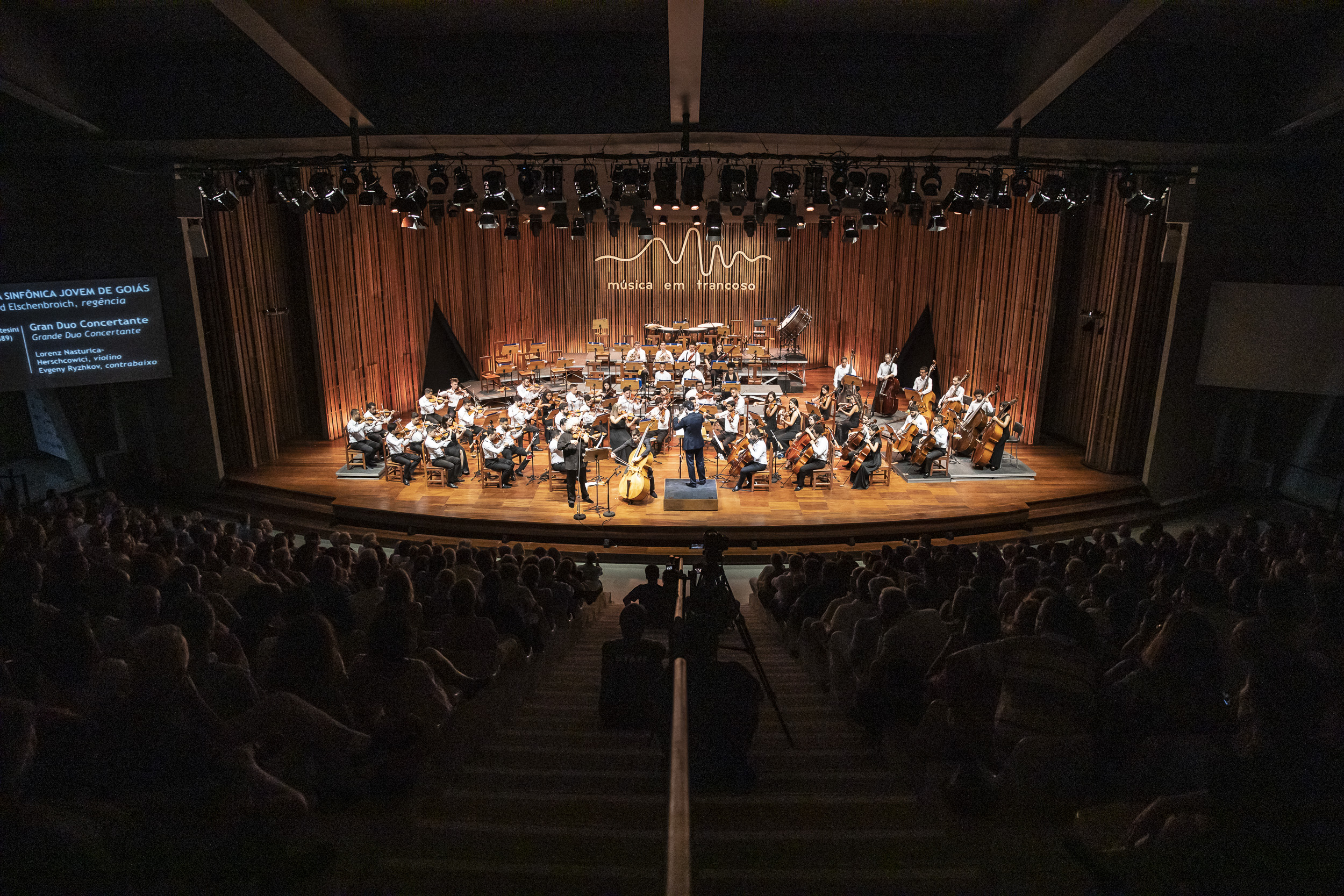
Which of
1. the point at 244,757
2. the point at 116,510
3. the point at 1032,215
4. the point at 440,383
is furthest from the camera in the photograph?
the point at 440,383

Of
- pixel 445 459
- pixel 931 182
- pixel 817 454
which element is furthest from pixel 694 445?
pixel 931 182

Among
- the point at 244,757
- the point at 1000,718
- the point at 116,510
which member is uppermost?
the point at 244,757

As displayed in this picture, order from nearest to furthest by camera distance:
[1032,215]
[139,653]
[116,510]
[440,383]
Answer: [139,653]
[116,510]
[1032,215]
[440,383]

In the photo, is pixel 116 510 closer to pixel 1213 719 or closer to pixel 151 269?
pixel 151 269

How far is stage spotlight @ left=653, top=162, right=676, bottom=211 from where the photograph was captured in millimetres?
8016

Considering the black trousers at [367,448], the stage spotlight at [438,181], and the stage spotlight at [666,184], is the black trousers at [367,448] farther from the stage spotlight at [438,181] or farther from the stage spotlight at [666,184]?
the stage spotlight at [666,184]

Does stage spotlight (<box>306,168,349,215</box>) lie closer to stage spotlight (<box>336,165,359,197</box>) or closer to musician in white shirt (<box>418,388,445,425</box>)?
stage spotlight (<box>336,165,359,197</box>)

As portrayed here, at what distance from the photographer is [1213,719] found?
8.42 feet

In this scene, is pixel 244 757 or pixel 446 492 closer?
pixel 244 757

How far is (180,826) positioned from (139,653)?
2.09 feet

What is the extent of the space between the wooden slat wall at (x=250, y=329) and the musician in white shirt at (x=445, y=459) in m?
2.66

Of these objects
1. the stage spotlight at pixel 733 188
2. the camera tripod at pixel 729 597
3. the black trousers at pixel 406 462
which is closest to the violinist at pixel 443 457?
the black trousers at pixel 406 462

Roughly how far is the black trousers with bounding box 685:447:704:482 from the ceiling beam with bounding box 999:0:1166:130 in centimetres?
496

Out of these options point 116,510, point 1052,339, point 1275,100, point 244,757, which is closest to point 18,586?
point 244,757
